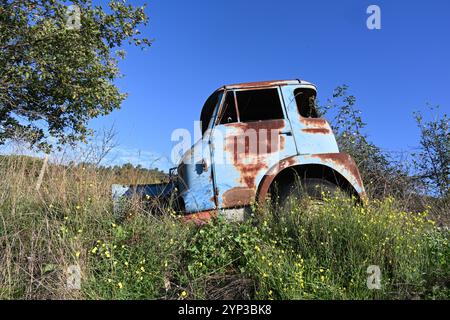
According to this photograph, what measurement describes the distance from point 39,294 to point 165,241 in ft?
4.19

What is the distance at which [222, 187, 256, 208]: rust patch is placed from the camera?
4.70 meters

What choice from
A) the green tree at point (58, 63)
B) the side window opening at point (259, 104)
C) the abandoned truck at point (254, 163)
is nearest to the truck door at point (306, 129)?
the abandoned truck at point (254, 163)

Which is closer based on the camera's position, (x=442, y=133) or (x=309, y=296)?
(x=309, y=296)

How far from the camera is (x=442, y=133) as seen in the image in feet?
27.7

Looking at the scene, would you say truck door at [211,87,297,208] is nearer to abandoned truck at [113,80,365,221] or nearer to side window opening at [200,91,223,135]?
abandoned truck at [113,80,365,221]

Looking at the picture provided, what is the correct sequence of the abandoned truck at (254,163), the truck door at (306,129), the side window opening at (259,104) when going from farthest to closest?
the side window opening at (259,104), the truck door at (306,129), the abandoned truck at (254,163)

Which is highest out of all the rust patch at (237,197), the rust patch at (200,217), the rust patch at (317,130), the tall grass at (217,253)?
the rust patch at (317,130)

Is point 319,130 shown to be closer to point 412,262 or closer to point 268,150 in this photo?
point 268,150

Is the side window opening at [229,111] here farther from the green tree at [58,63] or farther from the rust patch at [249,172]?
the green tree at [58,63]

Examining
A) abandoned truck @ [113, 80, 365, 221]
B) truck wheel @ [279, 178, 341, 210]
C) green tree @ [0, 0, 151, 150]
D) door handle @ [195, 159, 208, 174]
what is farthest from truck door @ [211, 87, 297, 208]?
green tree @ [0, 0, 151, 150]

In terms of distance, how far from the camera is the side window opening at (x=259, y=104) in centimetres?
529

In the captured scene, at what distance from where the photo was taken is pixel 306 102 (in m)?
5.63

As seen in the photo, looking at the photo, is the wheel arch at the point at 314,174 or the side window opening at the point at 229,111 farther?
the side window opening at the point at 229,111
